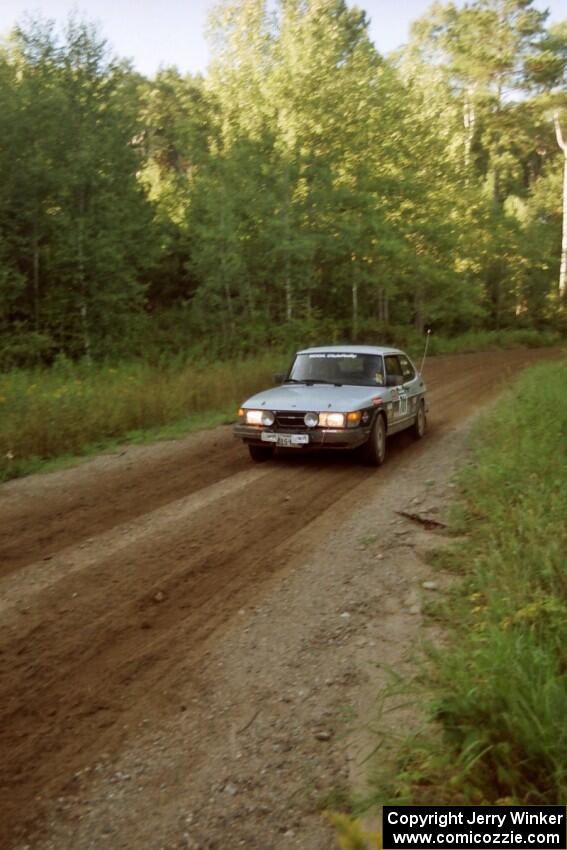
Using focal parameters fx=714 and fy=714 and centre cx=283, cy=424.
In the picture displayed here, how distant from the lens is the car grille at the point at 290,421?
943cm

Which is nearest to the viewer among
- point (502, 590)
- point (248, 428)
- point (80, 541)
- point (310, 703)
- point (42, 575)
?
point (310, 703)

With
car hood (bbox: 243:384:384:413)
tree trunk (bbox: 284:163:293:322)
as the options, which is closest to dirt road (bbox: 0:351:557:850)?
car hood (bbox: 243:384:384:413)

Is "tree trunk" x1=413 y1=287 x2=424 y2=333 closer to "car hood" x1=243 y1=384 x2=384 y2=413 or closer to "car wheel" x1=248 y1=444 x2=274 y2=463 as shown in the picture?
"car hood" x1=243 y1=384 x2=384 y2=413

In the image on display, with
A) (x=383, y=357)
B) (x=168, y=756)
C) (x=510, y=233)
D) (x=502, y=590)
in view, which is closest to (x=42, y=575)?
(x=168, y=756)

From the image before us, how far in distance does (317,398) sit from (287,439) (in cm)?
73

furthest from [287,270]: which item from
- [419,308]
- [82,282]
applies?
[419,308]

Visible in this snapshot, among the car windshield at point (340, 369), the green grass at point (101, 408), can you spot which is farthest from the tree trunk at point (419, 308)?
the car windshield at point (340, 369)

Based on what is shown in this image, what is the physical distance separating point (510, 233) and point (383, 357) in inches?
1225

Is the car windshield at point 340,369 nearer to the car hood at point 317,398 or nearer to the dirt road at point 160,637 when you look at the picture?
the car hood at point 317,398

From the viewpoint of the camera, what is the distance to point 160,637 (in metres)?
4.70

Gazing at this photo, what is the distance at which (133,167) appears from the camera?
22.1m

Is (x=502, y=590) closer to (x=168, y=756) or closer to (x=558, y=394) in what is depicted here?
(x=168, y=756)

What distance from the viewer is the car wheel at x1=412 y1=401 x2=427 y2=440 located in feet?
39.4

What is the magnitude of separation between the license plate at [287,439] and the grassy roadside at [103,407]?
9.62 feet
